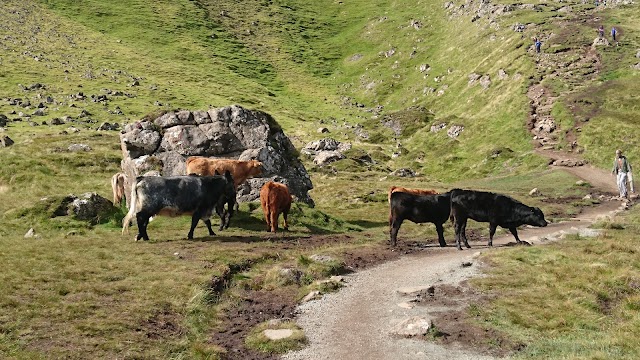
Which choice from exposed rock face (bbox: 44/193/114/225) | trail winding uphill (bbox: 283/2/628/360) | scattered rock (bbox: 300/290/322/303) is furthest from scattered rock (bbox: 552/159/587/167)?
exposed rock face (bbox: 44/193/114/225)

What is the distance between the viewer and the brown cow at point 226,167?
31016 millimetres

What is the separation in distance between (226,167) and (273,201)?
658 centimetres

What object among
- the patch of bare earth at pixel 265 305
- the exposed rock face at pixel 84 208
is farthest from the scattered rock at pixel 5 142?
the patch of bare earth at pixel 265 305

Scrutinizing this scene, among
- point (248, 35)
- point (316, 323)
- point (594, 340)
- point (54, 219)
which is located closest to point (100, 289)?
point (316, 323)

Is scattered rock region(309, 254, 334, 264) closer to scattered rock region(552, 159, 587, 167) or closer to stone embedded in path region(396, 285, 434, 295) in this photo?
stone embedded in path region(396, 285, 434, 295)

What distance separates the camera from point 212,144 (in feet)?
113

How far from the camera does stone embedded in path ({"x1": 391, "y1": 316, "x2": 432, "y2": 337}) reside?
12312 mm

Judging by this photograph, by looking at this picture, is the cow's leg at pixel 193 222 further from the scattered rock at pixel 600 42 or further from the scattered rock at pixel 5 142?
the scattered rock at pixel 600 42

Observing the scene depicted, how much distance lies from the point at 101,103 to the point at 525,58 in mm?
88139

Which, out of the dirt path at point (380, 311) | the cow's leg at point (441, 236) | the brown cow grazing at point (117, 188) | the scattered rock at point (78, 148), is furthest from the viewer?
the scattered rock at point (78, 148)

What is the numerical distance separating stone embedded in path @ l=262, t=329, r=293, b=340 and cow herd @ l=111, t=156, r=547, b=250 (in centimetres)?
1199

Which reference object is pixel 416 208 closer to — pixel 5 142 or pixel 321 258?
pixel 321 258

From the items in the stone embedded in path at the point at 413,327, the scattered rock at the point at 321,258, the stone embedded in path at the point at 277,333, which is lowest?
the stone embedded in path at the point at 277,333

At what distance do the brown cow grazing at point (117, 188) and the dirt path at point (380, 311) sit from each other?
19.3m
